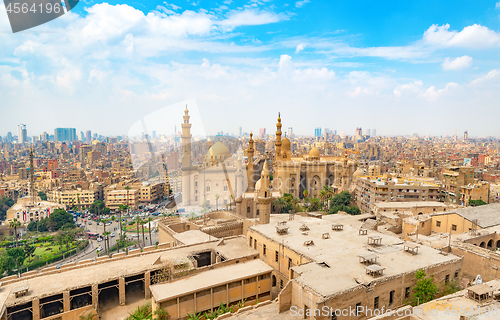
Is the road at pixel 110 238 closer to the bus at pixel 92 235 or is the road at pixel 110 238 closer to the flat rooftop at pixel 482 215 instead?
the bus at pixel 92 235

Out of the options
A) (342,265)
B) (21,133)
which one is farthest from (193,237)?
(21,133)

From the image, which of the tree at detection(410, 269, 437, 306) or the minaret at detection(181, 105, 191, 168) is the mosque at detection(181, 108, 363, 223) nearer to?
the minaret at detection(181, 105, 191, 168)

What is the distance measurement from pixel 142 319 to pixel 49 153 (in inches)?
3844

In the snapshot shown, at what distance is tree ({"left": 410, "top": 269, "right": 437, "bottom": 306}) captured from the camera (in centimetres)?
1255

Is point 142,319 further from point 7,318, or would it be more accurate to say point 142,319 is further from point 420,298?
point 420,298

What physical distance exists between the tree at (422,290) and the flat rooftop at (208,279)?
6.35m

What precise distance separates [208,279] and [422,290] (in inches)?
356

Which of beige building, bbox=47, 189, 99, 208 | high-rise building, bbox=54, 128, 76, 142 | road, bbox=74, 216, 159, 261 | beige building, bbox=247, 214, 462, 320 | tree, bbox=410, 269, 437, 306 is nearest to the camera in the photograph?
beige building, bbox=247, 214, 462, 320

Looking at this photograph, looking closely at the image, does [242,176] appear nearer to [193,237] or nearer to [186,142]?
[186,142]

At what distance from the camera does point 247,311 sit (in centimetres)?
1226

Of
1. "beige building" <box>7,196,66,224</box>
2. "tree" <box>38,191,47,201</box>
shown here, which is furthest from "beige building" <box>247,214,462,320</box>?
"tree" <box>38,191,47,201</box>

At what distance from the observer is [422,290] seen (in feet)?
41.4

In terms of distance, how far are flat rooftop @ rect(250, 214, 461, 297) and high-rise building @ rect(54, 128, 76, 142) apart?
107m

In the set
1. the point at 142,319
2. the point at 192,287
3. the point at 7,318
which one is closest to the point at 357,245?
the point at 192,287
